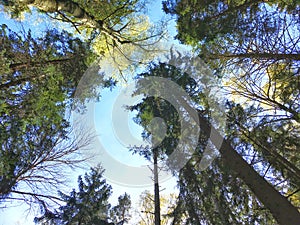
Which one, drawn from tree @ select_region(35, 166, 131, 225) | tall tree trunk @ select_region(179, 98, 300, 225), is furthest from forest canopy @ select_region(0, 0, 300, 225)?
tree @ select_region(35, 166, 131, 225)

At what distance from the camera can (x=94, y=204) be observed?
14.2 metres

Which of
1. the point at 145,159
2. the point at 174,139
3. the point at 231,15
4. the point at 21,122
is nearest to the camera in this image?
Answer: the point at 21,122

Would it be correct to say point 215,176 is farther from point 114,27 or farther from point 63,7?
point 63,7

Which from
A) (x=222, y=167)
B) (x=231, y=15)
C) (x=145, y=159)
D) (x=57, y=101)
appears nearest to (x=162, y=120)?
(x=222, y=167)

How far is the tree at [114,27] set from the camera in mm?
5891

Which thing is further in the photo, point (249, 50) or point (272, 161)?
point (272, 161)

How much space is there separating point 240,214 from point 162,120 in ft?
12.6

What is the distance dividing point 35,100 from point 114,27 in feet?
15.2

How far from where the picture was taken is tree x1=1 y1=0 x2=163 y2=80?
19.3 ft

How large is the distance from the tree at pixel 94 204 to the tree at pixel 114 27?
7.35m

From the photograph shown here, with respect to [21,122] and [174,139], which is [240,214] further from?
[21,122]

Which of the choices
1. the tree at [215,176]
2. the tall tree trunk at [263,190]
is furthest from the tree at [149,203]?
the tall tree trunk at [263,190]

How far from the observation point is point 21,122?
3777mm

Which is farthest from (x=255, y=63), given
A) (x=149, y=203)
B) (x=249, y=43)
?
(x=149, y=203)
